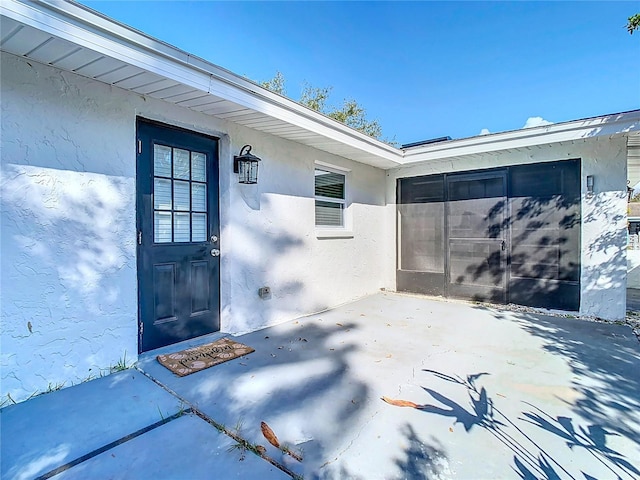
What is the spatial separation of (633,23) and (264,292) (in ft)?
15.9

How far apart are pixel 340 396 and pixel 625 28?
4699mm

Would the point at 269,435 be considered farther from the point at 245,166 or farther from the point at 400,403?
the point at 245,166

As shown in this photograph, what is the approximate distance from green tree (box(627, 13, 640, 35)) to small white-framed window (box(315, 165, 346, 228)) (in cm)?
368

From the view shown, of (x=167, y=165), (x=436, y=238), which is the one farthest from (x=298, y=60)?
(x=167, y=165)

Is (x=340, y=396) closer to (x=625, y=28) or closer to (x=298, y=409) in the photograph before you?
(x=298, y=409)

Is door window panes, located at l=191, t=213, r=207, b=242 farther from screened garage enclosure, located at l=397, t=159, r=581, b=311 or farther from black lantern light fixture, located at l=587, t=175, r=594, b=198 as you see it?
black lantern light fixture, located at l=587, t=175, r=594, b=198

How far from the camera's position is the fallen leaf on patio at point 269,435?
1.78 metres

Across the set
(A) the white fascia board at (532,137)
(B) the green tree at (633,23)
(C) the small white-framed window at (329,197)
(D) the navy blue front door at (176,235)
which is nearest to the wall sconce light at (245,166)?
(D) the navy blue front door at (176,235)

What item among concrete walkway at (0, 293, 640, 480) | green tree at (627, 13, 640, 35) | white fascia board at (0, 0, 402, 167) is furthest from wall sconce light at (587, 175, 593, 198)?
white fascia board at (0, 0, 402, 167)

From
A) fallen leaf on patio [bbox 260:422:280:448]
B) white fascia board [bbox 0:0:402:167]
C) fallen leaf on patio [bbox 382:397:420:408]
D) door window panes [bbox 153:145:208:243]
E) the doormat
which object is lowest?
fallen leaf on patio [bbox 382:397:420:408]

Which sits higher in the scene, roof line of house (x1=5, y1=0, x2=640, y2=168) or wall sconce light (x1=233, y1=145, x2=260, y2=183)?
roof line of house (x1=5, y1=0, x2=640, y2=168)

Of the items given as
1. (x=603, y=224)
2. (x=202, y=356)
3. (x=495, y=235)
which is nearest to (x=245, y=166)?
(x=202, y=356)

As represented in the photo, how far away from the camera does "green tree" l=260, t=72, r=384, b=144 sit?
12.8m

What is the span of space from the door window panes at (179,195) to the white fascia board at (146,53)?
84 centimetres
